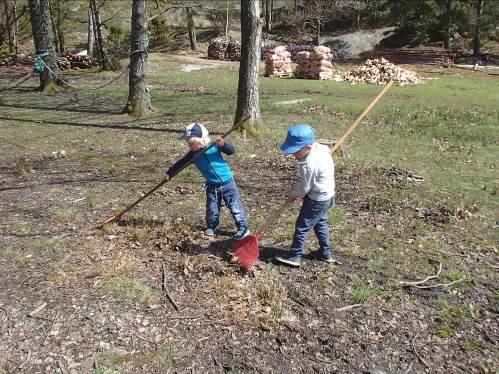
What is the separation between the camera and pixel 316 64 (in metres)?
22.7

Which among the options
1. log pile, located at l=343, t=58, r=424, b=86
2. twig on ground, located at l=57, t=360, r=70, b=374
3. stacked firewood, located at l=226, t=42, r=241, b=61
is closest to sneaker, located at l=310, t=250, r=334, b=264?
twig on ground, located at l=57, t=360, r=70, b=374

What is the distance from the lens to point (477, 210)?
21.4 feet

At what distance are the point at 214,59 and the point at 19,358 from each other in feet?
100

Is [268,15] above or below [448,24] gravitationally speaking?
above

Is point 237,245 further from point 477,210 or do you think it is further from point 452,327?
point 477,210

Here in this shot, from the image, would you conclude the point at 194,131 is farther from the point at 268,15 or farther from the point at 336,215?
the point at 268,15

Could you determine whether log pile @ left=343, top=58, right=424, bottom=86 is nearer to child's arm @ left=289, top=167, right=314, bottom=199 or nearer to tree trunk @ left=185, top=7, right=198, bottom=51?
tree trunk @ left=185, top=7, right=198, bottom=51

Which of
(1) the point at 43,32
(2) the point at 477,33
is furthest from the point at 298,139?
(2) the point at 477,33

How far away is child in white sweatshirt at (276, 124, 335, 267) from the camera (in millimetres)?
4453

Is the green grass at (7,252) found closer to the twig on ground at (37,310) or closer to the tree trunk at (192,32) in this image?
the twig on ground at (37,310)

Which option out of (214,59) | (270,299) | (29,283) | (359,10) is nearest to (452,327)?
(270,299)

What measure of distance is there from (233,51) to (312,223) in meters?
28.2

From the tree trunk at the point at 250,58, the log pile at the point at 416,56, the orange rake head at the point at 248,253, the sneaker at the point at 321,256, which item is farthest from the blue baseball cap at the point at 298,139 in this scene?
the log pile at the point at 416,56

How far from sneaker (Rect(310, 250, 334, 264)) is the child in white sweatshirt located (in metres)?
0.26
